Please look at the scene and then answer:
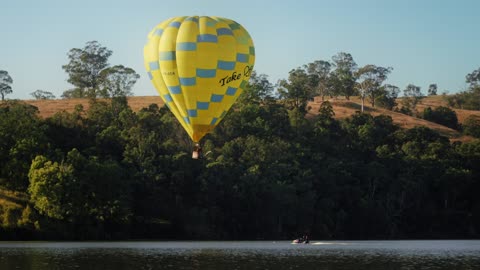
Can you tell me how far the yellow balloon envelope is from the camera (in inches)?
2530

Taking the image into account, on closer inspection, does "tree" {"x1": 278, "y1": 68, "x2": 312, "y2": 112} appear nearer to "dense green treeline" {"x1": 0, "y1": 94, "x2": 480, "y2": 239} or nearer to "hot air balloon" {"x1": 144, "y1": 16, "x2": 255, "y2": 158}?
"dense green treeline" {"x1": 0, "y1": 94, "x2": 480, "y2": 239}

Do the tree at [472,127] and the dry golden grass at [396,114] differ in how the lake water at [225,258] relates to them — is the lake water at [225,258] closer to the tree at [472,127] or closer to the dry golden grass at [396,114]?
the dry golden grass at [396,114]

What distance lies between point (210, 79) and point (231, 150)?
2208 inches

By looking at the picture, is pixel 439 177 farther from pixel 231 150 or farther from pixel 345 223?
pixel 231 150

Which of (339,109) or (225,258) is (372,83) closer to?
(339,109)

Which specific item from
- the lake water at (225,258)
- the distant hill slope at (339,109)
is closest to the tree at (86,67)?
the distant hill slope at (339,109)

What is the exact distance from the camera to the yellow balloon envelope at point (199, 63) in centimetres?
6425

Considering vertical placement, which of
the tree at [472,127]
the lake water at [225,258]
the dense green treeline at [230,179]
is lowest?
the lake water at [225,258]

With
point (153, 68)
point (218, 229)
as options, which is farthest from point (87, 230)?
point (153, 68)

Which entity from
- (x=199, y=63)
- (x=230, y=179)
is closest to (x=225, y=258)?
(x=199, y=63)

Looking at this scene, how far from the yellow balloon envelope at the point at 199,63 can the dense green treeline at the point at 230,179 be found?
31.5 m

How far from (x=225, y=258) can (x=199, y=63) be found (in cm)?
1326

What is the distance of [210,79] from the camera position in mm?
64375

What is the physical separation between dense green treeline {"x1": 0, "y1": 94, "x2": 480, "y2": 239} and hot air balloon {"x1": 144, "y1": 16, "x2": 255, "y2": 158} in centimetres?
3150
